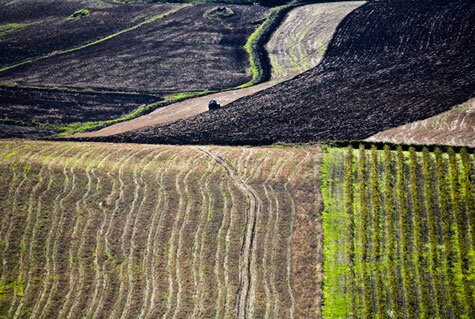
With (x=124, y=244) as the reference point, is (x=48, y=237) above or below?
above

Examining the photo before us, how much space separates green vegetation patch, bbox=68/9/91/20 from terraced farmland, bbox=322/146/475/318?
55.6 m

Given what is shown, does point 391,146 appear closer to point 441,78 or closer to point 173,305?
point 441,78

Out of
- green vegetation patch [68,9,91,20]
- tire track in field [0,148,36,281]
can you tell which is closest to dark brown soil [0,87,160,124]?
tire track in field [0,148,36,281]

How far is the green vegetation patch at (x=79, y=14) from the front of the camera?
3410 inches

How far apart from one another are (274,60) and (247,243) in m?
38.4

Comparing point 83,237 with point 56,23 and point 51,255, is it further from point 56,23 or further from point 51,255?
point 56,23

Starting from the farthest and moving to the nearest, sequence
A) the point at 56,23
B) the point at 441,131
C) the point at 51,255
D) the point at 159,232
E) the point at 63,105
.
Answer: the point at 56,23 → the point at 63,105 → the point at 441,131 → the point at 159,232 → the point at 51,255

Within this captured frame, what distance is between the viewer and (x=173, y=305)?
33906mm

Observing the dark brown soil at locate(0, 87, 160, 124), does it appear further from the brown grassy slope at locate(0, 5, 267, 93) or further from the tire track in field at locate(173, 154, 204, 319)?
the tire track in field at locate(173, 154, 204, 319)

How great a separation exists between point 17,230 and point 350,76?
38.2 m

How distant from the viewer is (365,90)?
57.1m

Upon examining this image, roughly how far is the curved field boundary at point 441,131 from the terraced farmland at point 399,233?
1788 millimetres

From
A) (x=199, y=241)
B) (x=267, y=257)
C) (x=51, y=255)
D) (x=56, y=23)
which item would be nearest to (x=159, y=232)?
(x=199, y=241)

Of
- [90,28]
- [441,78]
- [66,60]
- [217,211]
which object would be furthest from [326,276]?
[90,28]
